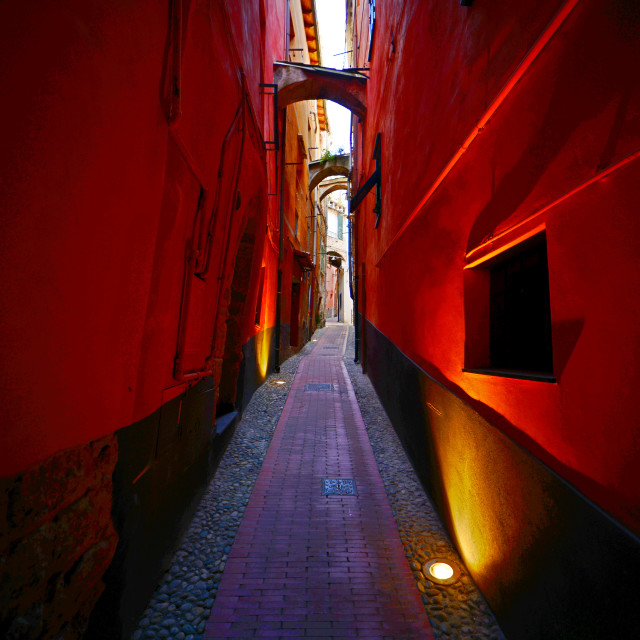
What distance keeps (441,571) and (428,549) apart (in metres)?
0.30

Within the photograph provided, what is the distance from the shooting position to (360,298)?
12.8 m

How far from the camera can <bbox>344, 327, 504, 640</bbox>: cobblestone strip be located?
2.31 meters

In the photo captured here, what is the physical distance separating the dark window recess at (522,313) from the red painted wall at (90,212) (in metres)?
2.29

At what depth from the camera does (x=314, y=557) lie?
300cm

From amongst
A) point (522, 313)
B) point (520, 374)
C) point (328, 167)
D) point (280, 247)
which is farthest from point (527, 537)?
point (328, 167)

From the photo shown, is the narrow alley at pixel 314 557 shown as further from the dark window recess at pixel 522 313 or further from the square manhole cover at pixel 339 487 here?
the dark window recess at pixel 522 313

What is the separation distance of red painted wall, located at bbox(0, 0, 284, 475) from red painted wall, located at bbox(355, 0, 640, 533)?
2.08m

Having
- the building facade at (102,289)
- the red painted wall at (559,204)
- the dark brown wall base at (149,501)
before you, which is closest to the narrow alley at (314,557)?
the dark brown wall base at (149,501)

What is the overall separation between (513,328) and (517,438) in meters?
0.84

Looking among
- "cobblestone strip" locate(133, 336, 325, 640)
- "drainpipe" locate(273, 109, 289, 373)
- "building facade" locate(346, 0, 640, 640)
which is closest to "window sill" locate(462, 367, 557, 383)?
"building facade" locate(346, 0, 640, 640)

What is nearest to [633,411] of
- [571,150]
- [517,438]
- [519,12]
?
[517,438]

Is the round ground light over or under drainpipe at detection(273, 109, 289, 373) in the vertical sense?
under

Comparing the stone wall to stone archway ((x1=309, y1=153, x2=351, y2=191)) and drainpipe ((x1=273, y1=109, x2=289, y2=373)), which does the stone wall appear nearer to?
drainpipe ((x1=273, y1=109, x2=289, y2=373))

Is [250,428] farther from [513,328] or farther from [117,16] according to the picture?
[117,16]
